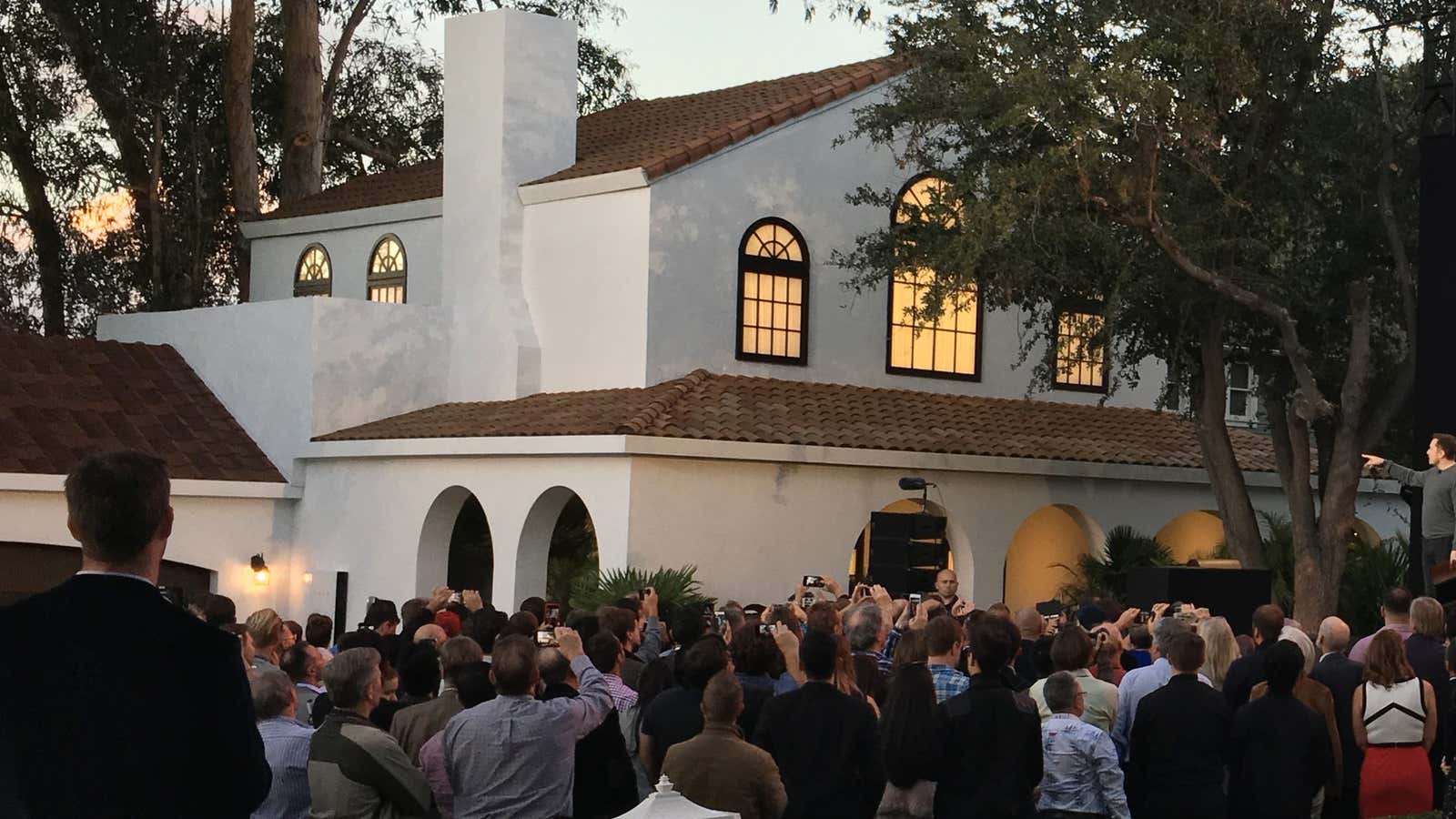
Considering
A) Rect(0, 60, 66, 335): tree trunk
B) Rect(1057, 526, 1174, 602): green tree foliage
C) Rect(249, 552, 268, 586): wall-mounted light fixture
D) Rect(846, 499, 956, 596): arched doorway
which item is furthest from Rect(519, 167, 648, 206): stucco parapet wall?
Rect(0, 60, 66, 335): tree trunk

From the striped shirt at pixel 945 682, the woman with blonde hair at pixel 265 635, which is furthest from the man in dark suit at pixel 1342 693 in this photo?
the woman with blonde hair at pixel 265 635

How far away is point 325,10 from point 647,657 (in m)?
30.0

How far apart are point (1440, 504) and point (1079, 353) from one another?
9.29m

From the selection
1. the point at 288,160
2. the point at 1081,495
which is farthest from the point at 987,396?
the point at 288,160

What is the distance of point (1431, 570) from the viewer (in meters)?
16.0

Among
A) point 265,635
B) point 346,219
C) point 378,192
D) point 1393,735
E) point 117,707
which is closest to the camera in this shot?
point 117,707

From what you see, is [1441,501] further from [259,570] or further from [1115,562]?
[259,570]

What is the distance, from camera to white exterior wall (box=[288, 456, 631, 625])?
2219 cm

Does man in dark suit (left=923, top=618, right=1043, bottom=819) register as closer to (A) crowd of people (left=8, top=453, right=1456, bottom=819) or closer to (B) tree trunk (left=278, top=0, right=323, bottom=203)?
(A) crowd of people (left=8, top=453, right=1456, bottom=819)

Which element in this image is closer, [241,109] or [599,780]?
[599,780]

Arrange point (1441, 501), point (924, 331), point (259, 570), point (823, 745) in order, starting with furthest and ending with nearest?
point (924, 331) < point (259, 570) < point (1441, 501) < point (823, 745)

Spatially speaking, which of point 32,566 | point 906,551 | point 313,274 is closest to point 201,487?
point 32,566

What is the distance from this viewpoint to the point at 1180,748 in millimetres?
9359

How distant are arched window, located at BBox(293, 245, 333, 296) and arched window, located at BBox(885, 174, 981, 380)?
30.4 ft
